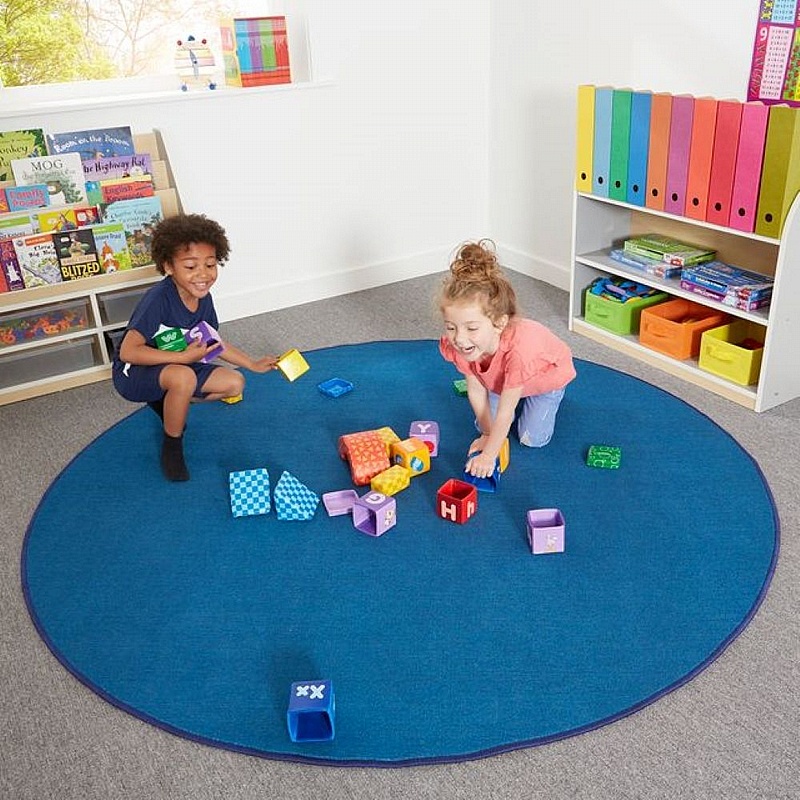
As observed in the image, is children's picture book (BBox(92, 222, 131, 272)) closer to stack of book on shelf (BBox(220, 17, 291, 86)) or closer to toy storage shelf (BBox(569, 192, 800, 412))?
stack of book on shelf (BBox(220, 17, 291, 86))

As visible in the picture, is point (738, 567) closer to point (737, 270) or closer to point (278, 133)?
point (737, 270)

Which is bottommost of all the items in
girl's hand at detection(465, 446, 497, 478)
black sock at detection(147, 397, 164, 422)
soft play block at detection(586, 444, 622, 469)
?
soft play block at detection(586, 444, 622, 469)

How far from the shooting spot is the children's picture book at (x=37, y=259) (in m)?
3.04

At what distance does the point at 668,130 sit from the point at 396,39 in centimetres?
153

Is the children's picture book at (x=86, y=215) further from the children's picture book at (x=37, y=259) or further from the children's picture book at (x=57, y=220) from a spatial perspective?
the children's picture book at (x=37, y=259)

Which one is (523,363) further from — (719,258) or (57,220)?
(57,220)

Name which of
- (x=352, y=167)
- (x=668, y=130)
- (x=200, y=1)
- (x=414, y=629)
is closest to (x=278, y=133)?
(x=352, y=167)

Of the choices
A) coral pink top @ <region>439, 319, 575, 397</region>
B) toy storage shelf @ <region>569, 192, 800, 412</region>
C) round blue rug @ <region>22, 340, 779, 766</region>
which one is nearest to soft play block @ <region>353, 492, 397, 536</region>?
round blue rug @ <region>22, 340, 779, 766</region>

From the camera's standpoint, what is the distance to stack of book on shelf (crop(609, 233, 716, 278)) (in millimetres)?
3141

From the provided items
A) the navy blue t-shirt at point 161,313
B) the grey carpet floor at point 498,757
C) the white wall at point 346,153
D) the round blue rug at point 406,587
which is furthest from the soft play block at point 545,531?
the white wall at point 346,153

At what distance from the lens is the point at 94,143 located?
10.7ft

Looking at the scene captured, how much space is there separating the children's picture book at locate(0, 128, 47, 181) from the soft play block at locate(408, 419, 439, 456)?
1772mm

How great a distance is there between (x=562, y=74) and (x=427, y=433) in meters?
1.95

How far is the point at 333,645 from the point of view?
6.35 feet
